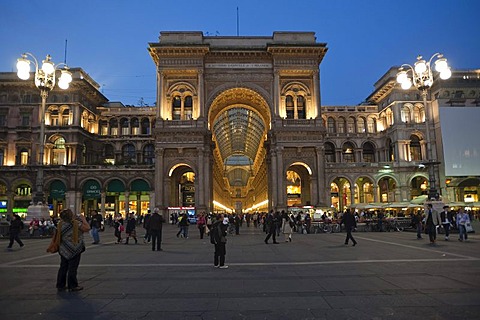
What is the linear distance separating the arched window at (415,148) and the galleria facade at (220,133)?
17 centimetres

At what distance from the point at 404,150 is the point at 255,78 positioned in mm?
25679

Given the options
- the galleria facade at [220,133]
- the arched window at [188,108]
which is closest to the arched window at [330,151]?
the galleria facade at [220,133]

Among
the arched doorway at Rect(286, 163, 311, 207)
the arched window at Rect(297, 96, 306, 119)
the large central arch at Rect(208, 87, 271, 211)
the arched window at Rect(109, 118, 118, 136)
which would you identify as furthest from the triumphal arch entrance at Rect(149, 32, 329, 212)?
the arched window at Rect(109, 118, 118, 136)

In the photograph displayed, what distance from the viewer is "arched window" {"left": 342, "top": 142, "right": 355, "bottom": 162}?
211 feet

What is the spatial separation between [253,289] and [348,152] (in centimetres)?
6020

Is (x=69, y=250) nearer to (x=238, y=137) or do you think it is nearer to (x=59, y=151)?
(x=59, y=151)

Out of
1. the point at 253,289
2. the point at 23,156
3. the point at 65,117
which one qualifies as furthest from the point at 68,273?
the point at 23,156

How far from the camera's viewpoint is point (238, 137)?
80.7 metres

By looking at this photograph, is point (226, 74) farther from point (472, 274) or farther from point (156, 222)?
point (472, 274)

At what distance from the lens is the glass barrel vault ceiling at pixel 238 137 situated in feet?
206

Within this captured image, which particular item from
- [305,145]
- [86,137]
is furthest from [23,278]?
[86,137]

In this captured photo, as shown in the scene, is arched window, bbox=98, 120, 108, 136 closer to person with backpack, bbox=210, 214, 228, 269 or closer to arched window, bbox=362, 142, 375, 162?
arched window, bbox=362, 142, 375, 162

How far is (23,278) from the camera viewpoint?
894 centimetres

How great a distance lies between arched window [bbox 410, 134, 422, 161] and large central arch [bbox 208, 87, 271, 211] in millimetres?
22226
